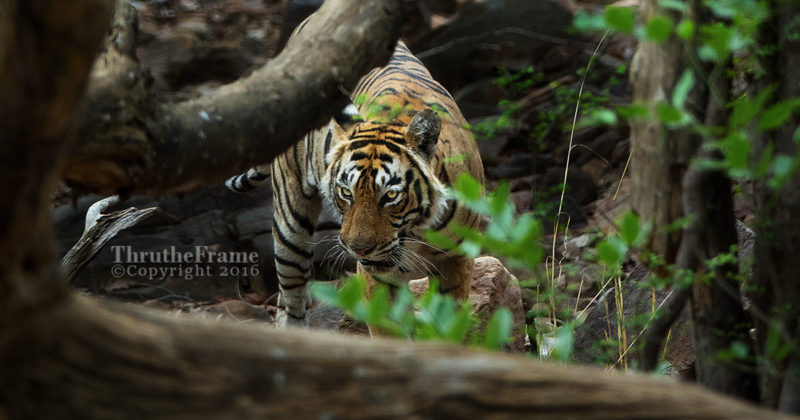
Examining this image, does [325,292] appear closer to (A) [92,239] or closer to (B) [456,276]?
(A) [92,239]

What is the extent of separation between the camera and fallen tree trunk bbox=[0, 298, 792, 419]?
128 cm

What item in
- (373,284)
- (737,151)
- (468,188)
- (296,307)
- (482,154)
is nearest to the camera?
(737,151)

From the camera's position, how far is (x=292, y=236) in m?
5.27

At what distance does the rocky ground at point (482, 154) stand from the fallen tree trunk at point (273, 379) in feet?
8.15

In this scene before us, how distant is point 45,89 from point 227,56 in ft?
25.7

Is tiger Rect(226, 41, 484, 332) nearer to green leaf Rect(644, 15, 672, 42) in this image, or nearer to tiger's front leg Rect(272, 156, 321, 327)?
tiger's front leg Rect(272, 156, 321, 327)

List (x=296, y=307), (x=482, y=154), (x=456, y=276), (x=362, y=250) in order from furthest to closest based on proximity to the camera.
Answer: (x=482, y=154), (x=296, y=307), (x=456, y=276), (x=362, y=250)

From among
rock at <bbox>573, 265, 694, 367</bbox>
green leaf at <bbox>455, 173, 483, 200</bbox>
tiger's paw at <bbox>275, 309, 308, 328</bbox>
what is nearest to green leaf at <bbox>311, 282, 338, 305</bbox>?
green leaf at <bbox>455, 173, 483, 200</bbox>

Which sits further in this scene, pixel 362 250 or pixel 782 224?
pixel 362 250

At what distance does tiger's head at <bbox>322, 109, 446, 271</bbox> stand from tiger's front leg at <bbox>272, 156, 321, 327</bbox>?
914 millimetres

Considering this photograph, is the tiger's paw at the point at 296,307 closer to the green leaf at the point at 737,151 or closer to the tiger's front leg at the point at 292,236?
the tiger's front leg at the point at 292,236

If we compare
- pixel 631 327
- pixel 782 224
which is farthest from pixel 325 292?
pixel 631 327

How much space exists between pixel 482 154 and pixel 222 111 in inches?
227

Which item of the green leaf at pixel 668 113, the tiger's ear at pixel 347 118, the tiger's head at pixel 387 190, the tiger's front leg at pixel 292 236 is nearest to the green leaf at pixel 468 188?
the green leaf at pixel 668 113
